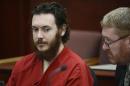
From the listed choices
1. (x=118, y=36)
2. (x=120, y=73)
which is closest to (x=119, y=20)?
(x=118, y=36)

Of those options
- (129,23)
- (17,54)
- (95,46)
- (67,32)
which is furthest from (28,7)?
(129,23)

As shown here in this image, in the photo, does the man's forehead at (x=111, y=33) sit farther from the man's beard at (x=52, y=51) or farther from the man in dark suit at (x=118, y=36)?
the man's beard at (x=52, y=51)

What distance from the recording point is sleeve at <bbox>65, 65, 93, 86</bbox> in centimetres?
193

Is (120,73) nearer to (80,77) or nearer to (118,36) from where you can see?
(80,77)

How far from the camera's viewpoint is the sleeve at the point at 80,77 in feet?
6.33

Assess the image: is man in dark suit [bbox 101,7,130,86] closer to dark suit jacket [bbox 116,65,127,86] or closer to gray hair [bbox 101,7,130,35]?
gray hair [bbox 101,7,130,35]

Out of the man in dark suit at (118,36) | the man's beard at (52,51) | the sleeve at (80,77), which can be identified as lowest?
the sleeve at (80,77)

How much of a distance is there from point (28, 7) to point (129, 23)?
8.86 feet

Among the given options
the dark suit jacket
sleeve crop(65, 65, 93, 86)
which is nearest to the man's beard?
sleeve crop(65, 65, 93, 86)

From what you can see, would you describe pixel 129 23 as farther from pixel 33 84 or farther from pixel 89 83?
pixel 33 84

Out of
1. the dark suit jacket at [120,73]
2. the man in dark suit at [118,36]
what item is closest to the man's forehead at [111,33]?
the man in dark suit at [118,36]

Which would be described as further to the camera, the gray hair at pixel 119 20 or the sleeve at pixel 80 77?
the sleeve at pixel 80 77

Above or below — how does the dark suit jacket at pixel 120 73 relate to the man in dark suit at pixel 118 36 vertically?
below

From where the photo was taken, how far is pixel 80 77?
1952 millimetres
